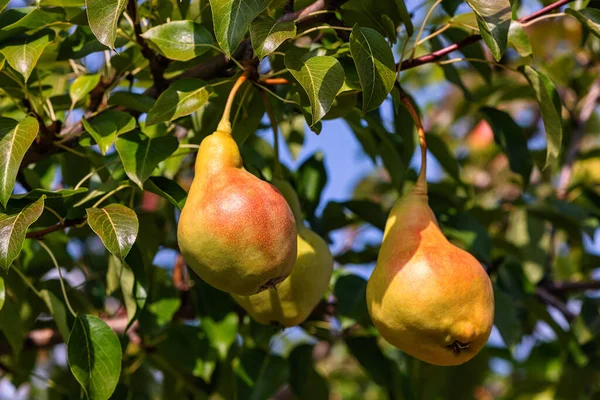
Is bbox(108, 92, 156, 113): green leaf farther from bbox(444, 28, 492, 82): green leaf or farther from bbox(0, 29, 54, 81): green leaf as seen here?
bbox(444, 28, 492, 82): green leaf

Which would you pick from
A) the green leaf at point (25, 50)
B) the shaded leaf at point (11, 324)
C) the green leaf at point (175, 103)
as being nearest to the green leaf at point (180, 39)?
the green leaf at point (175, 103)

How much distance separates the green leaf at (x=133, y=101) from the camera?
1.50 meters

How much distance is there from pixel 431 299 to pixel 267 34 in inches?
17.8

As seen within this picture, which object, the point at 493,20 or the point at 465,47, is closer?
the point at 493,20

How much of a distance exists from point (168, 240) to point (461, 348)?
1.08 metres

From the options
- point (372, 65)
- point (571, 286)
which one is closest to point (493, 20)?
point (372, 65)

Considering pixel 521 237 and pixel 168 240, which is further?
pixel 521 237

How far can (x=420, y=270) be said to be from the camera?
1.18 meters

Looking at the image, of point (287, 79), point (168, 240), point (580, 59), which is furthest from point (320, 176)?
point (580, 59)

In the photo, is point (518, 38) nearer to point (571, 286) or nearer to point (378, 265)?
point (378, 265)

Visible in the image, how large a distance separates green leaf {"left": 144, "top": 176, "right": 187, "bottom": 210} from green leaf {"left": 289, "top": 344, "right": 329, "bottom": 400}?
2.72ft

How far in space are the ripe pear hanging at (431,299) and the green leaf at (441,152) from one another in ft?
2.35

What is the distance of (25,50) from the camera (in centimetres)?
141

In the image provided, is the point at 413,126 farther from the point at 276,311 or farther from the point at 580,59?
the point at 580,59
